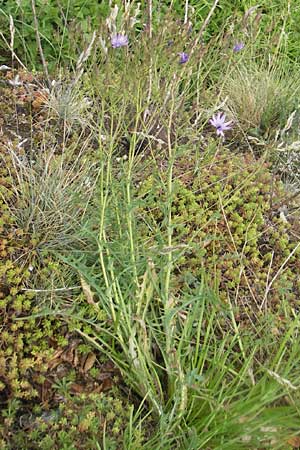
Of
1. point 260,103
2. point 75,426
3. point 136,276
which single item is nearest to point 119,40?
point 136,276

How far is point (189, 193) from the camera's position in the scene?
2.57 metres

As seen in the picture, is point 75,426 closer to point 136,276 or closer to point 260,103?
point 136,276

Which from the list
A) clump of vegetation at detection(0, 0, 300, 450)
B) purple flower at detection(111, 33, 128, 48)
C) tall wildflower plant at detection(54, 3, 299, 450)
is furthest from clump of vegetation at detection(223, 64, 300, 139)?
purple flower at detection(111, 33, 128, 48)

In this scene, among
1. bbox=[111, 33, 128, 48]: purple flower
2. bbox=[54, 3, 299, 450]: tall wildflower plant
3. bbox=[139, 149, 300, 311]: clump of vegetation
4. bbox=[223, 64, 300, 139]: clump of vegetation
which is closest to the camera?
bbox=[54, 3, 299, 450]: tall wildflower plant

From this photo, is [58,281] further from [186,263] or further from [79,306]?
[186,263]

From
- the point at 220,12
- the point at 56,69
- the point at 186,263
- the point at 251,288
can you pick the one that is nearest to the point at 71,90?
the point at 56,69

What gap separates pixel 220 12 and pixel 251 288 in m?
2.33

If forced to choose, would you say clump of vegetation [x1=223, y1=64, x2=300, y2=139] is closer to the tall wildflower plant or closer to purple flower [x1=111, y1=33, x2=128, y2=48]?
the tall wildflower plant

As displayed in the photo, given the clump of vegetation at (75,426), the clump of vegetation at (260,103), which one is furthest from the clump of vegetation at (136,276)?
the clump of vegetation at (260,103)

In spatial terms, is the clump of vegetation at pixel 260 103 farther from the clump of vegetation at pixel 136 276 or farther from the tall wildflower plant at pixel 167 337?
the tall wildflower plant at pixel 167 337

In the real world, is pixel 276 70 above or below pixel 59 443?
above

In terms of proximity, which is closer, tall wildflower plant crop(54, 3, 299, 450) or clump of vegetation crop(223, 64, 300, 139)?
tall wildflower plant crop(54, 3, 299, 450)

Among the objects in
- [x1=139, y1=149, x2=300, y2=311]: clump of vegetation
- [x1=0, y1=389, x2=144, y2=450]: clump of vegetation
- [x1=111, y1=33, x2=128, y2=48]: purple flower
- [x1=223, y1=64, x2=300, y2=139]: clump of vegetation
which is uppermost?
[x1=111, y1=33, x2=128, y2=48]: purple flower

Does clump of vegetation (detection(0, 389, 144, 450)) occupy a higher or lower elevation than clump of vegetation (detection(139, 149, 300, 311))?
lower
